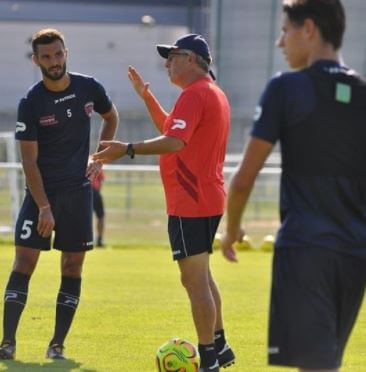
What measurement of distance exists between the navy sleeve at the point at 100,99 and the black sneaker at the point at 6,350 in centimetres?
177

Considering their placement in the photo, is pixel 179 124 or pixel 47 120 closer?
pixel 179 124

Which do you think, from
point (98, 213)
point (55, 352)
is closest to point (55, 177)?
point (55, 352)

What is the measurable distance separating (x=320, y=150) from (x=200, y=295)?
2.42 meters

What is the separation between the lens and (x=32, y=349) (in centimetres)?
810

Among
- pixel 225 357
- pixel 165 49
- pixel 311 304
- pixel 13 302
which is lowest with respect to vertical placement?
pixel 225 357

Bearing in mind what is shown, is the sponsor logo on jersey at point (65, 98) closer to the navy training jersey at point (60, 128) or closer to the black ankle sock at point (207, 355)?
the navy training jersey at point (60, 128)

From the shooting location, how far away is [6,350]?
301 inches

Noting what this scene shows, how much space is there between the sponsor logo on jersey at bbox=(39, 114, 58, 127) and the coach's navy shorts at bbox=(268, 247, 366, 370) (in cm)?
315

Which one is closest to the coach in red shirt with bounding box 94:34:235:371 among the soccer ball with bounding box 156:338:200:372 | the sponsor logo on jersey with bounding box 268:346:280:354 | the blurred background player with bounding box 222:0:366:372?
the soccer ball with bounding box 156:338:200:372

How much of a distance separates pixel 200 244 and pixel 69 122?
1.41 meters

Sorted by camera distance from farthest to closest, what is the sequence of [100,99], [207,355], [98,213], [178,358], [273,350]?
[98,213] → [100,99] → [178,358] → [207,355] → [273,350]

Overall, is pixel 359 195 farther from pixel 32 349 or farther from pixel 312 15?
pixel 32 349

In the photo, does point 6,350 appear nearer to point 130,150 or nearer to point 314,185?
point 130,150

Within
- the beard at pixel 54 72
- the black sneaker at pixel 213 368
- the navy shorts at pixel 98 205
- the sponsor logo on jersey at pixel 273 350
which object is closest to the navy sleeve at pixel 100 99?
the beard at pixel 54 72
